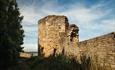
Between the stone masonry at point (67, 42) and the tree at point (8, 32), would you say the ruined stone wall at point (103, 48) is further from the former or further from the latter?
the tree at point (8, 32)

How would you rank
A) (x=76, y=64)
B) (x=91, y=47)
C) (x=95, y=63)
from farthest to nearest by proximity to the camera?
(x=76, y=64) → (x=91, y=47) → (x=95, y=63)

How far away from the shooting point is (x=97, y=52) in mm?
10836

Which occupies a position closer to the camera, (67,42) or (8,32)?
(8,32)

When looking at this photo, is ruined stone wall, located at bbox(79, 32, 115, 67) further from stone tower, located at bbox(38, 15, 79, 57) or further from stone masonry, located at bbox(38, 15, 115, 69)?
stone tower, located at bbox(38, 15, 79, 57)

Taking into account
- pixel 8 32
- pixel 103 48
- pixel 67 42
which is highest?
pixel 8 32

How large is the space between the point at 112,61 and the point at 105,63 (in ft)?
1.67

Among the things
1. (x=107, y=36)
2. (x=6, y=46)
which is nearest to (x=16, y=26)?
(x=6, y=46)

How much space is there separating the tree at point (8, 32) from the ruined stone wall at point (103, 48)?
586 centimetres

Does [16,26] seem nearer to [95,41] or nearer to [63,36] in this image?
[63,36]

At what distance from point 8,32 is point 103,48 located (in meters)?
7.90

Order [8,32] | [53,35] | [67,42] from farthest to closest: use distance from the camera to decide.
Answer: [53,35]
[67,42]
[8,32]

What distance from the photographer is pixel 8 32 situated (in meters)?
15.8

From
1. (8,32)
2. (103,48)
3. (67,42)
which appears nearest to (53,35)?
(67,42)

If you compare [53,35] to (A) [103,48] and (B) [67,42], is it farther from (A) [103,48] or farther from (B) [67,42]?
(A) [103,48]
